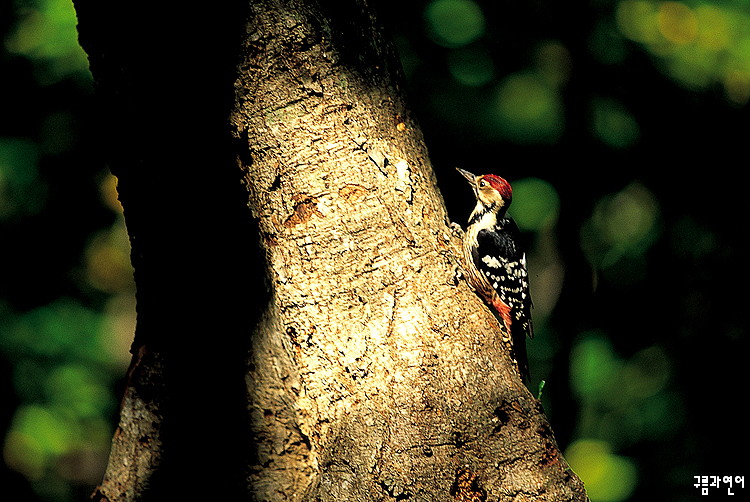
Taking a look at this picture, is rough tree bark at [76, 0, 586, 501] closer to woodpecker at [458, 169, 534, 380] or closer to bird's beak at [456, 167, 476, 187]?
woodpecker at [458, 169, 534, 380]

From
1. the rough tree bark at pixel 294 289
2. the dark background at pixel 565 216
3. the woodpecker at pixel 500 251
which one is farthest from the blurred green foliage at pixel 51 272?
the rough tree bark at pixel 294 289

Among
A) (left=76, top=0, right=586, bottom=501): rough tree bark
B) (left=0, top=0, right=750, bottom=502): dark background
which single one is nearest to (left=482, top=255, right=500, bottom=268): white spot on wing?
(left=0, top=0, right=750, bottom=502): dark background

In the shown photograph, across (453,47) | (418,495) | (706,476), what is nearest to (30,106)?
(453,47)

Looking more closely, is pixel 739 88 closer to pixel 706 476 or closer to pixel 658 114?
pixel 658 114

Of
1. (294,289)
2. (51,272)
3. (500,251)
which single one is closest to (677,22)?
(500,251)

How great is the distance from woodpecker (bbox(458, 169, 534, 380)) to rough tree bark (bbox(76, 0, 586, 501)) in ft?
5.10

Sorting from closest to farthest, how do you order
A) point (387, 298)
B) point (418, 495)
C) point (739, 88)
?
point (418, 495), point (387, 298), point (739, 88)

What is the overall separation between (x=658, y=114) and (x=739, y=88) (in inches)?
17.4

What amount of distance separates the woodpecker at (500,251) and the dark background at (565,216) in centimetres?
35

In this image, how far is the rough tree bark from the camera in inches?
63.2

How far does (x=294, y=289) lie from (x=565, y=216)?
2944 mm

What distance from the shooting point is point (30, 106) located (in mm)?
4203

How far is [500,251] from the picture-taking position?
3.61 m

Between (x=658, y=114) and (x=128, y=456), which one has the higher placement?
(x=658, y=114)
